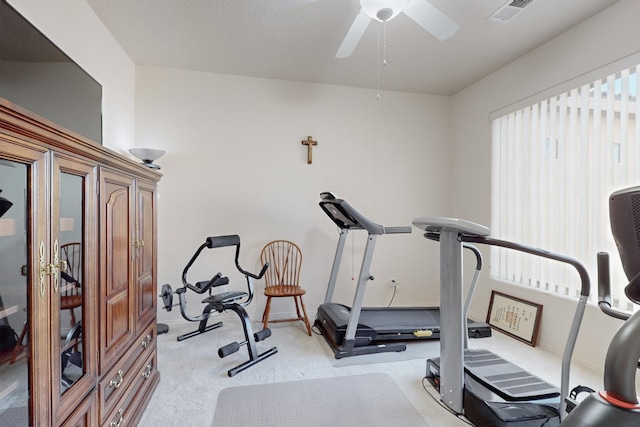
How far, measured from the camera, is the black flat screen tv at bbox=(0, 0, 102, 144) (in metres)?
1.38

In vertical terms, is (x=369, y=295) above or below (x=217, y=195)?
below

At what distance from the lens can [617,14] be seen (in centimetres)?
217

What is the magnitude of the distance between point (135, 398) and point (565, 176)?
353cm

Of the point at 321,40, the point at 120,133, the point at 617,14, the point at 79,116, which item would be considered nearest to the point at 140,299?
the point at 79,116

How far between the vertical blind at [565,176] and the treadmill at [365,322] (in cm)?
82

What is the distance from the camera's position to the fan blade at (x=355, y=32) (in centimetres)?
193

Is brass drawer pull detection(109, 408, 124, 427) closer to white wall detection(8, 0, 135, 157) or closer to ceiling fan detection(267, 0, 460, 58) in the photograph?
white wall detection(8, 0, 135, 157)

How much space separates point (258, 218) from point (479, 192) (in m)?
2.59

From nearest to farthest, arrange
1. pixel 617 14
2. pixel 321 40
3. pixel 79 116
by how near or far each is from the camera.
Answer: pixel 79 116 → pixel 617 14 → pixel 321 40

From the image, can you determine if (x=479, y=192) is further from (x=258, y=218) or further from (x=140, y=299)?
(x=140, y=299)

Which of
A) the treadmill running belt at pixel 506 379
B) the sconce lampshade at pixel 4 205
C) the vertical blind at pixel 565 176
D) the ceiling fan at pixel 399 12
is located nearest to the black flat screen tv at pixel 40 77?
the sconce lampshade at pixel 4 205

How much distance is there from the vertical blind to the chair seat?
2175mm

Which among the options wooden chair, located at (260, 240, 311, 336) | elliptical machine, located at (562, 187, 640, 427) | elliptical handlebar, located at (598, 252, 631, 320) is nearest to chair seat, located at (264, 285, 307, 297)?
wooden chair, located at (260, 240, 311, 336)

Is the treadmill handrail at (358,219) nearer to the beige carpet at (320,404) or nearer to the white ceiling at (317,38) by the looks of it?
the beige carpet at (320,404)
